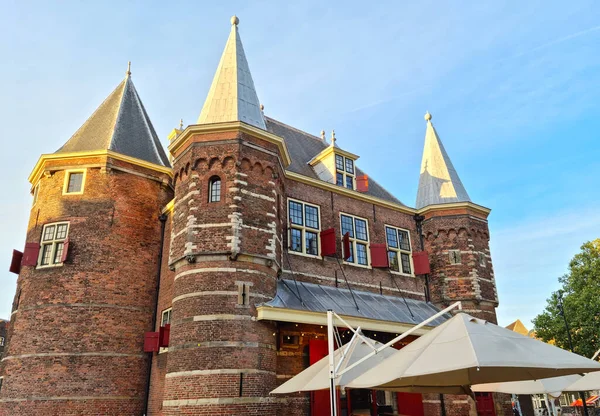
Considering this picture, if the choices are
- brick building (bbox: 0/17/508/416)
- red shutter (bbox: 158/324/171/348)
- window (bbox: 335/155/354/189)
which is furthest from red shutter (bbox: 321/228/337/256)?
red shutter (bbox: 158/324/171/348)

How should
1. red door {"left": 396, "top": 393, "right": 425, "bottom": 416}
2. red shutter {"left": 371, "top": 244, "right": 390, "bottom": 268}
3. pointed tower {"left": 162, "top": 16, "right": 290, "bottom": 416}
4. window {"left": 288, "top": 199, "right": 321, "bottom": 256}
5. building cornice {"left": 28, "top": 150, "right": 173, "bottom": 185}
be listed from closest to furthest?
pointed tower {"left": 162, "top": 16, "right": 290, "bottom": 416} < red door {"left": 396, "top": 393, "right": 425, "bottom": 416} < window {"left": 288, "top": 199, "right": 321, "bottom": 256} < building cornice {"left": 28, "top": 150, "right": 173, "bottom": 185} < red shutter {"left": 371, "top": 244, "right": 390, "bottom": 268}

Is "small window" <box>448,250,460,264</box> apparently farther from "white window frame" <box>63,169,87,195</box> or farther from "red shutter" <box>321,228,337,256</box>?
"white window frame" <box>63,169,87,195</box>

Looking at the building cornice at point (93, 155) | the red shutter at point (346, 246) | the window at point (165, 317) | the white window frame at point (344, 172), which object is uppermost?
the white window frame at point (344, 172)

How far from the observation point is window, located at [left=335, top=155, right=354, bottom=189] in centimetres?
2205

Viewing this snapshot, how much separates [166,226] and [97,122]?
6637 millimetres

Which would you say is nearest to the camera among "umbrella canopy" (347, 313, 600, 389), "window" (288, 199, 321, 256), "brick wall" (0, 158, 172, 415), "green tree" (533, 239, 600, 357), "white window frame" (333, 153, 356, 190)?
"umbrella canopy" (347, 313, 600, 389)

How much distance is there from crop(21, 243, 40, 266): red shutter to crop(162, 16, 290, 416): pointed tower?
237 inches

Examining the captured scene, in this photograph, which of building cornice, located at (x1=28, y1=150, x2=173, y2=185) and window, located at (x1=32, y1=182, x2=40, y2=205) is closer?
building cornice, located at (x1=28, y1=150, x2=173, y2=185)

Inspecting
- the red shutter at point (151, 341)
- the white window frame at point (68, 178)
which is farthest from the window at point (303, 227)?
the white window frame at point (68, 178)

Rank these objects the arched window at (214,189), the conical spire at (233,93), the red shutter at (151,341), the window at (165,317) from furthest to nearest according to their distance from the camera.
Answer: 1. the window at (165,317)
2. the conical spire at (233,93)
3. the red shutter at (151,341)
4. the arched window at (214,189)

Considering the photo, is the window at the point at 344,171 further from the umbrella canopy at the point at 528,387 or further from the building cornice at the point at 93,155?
the umbrella canopy at the point at 528,387

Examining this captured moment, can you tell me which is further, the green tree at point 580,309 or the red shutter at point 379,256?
the green tree at point 580,309

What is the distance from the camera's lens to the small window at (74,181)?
62.2 feet

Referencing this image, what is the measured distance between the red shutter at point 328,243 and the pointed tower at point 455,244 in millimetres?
6479
